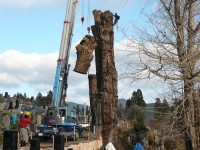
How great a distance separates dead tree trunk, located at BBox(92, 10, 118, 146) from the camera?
65.4ft

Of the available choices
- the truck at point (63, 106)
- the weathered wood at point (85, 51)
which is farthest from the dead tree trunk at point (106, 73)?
the truck at point (63, 106)

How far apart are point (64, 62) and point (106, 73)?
682cm

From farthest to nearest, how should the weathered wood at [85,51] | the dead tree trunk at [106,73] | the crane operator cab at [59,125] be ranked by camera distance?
the crane operator cab at [59,125], the weathered wood at [85,51], the dead tree trunk at [106,73]

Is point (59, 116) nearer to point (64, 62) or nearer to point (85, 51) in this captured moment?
point (64, 62)

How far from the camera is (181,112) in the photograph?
1250 cm

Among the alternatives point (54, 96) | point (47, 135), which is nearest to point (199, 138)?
point (47, 135)

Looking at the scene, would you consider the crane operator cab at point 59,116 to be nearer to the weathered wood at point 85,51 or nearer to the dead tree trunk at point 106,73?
the dead tree trunk at point 106,73

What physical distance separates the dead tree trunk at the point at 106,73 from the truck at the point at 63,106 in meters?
4.29

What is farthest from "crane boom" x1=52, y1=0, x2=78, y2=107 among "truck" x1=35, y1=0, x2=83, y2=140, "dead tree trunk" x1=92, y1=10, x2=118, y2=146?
"dead tree trunk" x1=92, y1=10, x2=118, y2=146

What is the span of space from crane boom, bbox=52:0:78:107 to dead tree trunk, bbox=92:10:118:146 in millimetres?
5141

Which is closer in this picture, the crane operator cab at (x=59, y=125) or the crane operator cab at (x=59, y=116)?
the crane operator cab at (x=59, y=125)

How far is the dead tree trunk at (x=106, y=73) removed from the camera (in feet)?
65.4

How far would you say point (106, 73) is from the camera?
2050cm

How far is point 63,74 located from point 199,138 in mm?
14854
